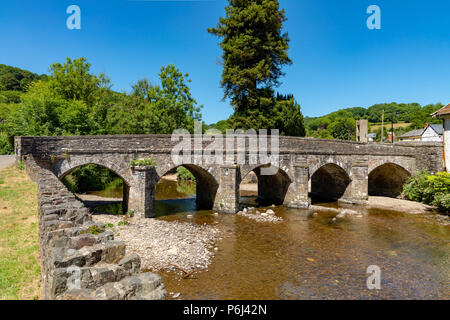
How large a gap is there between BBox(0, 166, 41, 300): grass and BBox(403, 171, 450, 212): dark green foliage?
72.3ft

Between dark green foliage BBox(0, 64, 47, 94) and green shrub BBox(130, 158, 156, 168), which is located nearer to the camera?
green shrub BBox(130, 158, 156, 168)

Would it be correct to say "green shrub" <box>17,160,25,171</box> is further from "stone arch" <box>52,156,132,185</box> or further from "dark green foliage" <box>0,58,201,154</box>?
"dark green foliage" <box>0,58,201,154</box>

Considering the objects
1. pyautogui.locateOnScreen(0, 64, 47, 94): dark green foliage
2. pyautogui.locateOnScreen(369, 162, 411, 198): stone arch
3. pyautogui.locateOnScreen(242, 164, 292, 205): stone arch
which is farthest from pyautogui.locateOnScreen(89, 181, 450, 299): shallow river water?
pyautogui.locateOnScreen(0, 64, 47, 94): dark green foliage

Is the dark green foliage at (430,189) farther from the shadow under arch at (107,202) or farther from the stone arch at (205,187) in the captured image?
the shadow under arch at (107,202)

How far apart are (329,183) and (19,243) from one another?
22.7 meters

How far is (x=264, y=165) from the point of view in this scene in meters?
18.6

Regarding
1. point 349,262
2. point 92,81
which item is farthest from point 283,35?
point 349,262

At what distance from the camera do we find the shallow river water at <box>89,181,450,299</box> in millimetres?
7945

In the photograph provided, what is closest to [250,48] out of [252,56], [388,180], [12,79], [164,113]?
[252,56]

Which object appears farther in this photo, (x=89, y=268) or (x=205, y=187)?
(x=205, y=187)

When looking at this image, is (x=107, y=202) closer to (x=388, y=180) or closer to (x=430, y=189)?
(x=430, y=189)

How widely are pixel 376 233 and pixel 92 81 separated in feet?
95.6

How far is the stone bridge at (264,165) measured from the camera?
13.8 meters

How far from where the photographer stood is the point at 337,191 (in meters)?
22.7
